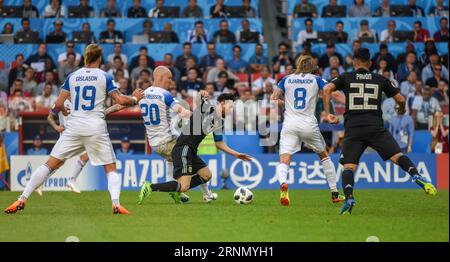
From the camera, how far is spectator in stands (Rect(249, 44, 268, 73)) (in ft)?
85.1

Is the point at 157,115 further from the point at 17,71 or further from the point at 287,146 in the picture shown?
the point at 17,71

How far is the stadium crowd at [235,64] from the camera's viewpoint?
24141 mm

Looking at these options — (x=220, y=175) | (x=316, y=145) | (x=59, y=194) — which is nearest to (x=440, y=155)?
(x=220, y=175)

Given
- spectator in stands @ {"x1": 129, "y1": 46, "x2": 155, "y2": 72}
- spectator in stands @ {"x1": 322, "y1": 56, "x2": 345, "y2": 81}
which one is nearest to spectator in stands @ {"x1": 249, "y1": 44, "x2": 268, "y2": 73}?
spectator in stands @ {"x1": 322, "y1": 56, "x2": 345, "y2": 81}

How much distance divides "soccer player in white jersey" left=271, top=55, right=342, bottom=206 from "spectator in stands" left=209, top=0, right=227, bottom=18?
12469 millimetres

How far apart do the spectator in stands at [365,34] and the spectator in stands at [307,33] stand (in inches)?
Result: 51.0

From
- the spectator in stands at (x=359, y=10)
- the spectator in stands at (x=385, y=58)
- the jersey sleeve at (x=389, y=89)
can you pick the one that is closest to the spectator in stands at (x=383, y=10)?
the spectator in stands at (x=359, y=10)

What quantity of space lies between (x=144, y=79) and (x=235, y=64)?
10.5 ft

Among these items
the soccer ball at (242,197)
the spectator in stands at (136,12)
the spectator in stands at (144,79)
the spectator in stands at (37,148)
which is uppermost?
the spectator in stands at (136,12)

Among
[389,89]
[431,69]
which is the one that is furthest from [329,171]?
[431,69]

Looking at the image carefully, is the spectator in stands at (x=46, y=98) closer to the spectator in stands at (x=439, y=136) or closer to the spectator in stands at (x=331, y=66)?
the spectator in stands at (x=331, y=66)

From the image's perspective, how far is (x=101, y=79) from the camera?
→ 13758 mm

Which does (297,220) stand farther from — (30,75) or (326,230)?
(30,75)
